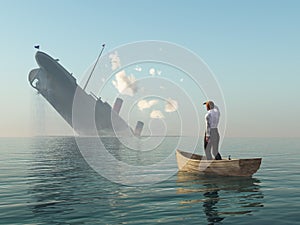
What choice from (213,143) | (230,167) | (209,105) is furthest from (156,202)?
(209,105)

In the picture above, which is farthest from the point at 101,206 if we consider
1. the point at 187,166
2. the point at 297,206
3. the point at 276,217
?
the point at 187,166

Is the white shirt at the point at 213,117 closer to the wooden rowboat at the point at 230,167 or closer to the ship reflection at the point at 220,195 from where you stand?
the wooden rowboat at the point at 230,167

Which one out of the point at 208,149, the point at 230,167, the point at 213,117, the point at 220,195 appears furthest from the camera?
the point at 208,149

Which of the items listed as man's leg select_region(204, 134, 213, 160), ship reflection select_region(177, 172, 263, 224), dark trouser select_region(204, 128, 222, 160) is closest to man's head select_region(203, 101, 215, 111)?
dark trouser select_region(204, 128, 222, 160)

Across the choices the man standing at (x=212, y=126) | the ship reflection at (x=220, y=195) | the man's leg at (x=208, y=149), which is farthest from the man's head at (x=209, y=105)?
the ship reflection at (x=220, y=195)

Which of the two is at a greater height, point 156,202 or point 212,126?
point 212,126

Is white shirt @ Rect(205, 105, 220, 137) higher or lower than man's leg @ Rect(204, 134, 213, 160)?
higher

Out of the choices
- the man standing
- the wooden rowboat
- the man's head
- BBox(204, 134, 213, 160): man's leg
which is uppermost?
the man's head

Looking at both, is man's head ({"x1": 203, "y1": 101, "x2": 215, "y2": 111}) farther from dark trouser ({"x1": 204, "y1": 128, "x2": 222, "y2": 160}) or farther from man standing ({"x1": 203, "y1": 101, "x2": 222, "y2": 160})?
dark trouser ({"x1": 204, "y1": 128, "x2": 222, "y2": 160})

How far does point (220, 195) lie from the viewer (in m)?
14.0

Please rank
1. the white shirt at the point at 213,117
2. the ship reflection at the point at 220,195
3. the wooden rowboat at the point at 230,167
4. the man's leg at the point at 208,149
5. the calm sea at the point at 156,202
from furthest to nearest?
1. the man's leg at the point at 208,149
2. the white shirt at the point at 213,117
3. the wooden rowboat at the point at 230,167
4. the ship reflection at the point at 220,195
5. the calm sea at the point at 156,202

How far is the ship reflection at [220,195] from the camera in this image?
11.2m

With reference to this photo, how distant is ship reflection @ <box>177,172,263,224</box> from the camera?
36.9 feet

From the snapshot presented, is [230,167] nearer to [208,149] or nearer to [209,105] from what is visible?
[208,149]
